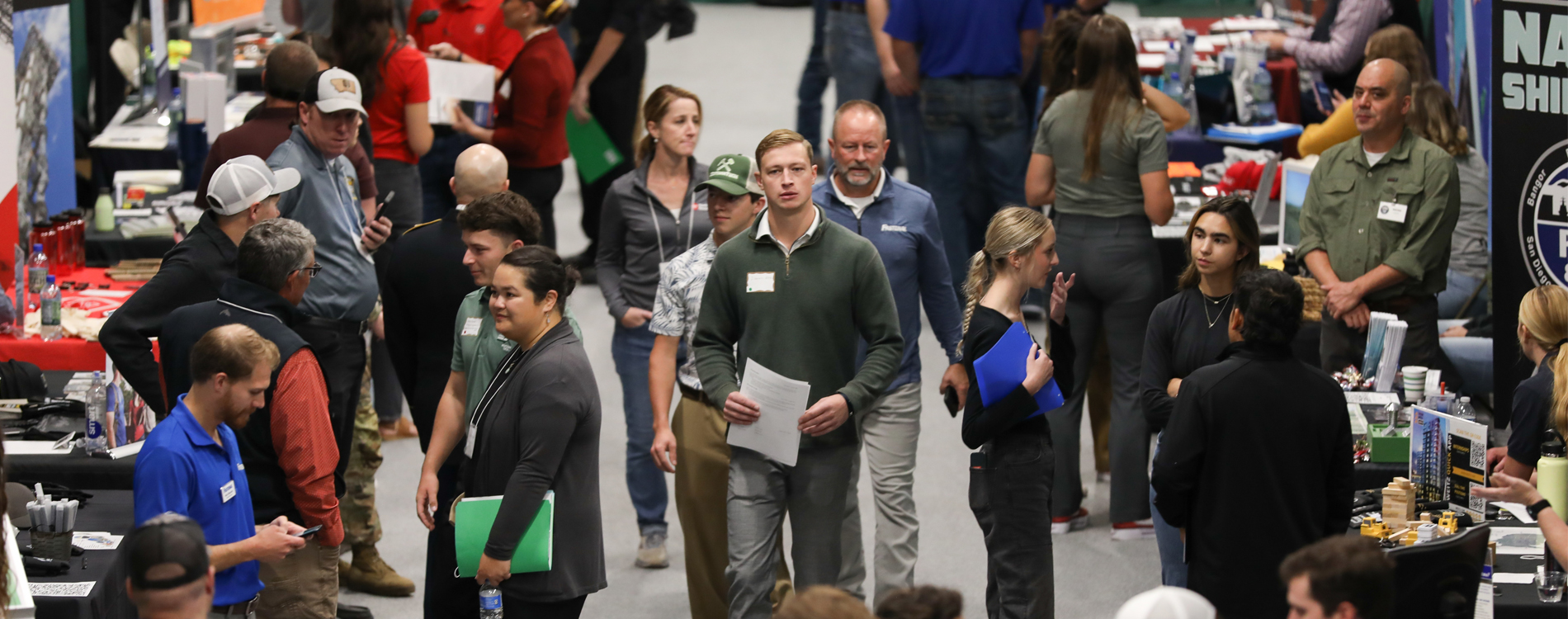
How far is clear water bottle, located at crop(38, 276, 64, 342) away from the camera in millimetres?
5293

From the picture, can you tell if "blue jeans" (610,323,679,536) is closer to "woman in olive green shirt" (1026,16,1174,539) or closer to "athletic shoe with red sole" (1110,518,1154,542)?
"woman in olive green shirt" (1026,16,1174,539)

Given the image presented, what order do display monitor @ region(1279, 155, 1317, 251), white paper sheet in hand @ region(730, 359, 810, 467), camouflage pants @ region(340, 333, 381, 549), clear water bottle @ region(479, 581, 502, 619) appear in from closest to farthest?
clear water bottle @ region(479, 581, 502, 619)
white paper sheet in hand @ region(730, 359, 810, 467)
camouflage pants @ region(340, 333, 381, 549)
display monitor @ region(1279, 155, 1317, 251)

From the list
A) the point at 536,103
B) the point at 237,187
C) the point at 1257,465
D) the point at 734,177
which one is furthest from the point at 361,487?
the point at 1257,465

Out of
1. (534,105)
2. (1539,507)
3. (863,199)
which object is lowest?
(1539,507)

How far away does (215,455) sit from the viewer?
3635mm

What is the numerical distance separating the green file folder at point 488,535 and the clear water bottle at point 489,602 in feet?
0.17

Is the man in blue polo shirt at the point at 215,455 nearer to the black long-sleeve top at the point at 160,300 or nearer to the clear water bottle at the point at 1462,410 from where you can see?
the black long-sleeve top at the point at 160,300

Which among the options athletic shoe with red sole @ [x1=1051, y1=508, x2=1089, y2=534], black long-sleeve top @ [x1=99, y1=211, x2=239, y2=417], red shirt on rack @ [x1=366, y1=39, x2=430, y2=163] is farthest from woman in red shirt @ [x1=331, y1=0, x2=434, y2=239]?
athletic shoe with red sole @ [x1=1051, y1=508, x2=1089, y2=534]

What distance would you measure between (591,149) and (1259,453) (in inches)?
195

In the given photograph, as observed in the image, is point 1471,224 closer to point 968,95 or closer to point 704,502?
point 968,95

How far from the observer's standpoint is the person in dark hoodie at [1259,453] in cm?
369

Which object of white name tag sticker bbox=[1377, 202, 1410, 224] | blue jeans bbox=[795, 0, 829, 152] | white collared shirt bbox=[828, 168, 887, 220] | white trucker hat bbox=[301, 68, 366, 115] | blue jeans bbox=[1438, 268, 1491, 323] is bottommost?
blue jeans bbox=[1438, 268, 1491, 323]

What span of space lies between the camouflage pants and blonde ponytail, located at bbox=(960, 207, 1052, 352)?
2.16m

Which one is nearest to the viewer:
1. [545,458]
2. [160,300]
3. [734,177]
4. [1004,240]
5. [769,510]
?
[545,458]
